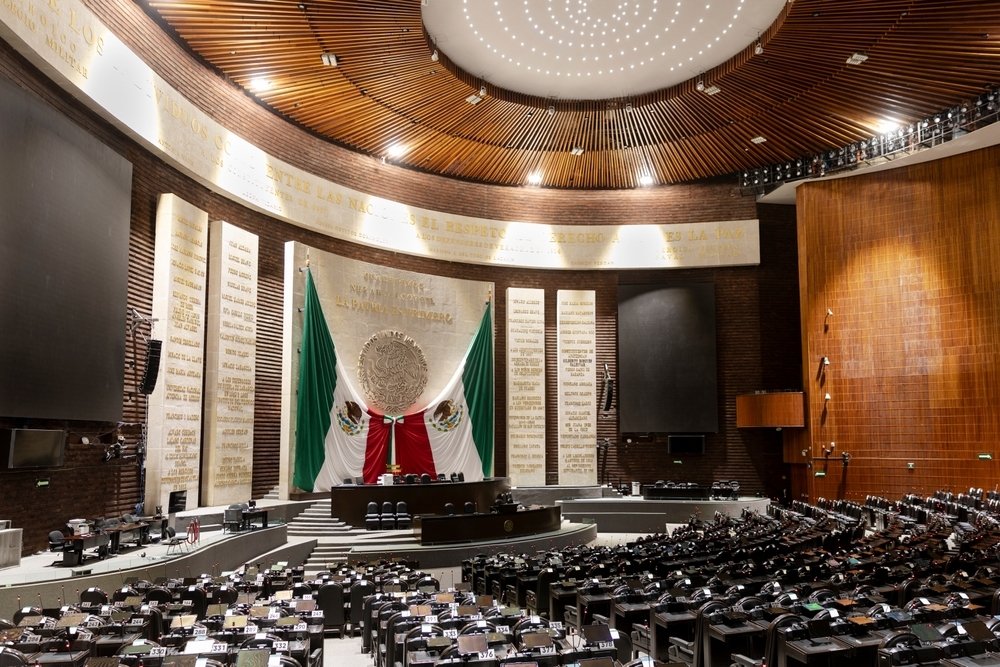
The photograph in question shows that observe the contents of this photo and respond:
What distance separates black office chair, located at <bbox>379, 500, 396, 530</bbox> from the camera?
653 inches

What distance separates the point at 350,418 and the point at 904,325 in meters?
14.1

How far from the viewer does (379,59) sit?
17.4 metres

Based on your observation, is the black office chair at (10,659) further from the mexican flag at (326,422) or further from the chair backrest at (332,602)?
the mexican flag at (326,422)

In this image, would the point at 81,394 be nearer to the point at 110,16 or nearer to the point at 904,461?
the point at 110,16

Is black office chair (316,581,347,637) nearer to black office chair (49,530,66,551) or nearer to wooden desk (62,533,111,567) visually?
wooden desk (62,533,111,567)

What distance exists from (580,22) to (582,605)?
13070 mm

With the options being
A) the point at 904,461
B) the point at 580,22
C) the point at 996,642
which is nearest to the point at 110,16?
the point at 580,22

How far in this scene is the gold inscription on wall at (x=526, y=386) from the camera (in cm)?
2330

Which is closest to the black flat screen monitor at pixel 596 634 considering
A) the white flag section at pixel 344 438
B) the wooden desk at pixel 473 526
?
the wooden desk at pixel 473 526

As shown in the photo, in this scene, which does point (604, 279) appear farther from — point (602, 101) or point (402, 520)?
point (402, 520)

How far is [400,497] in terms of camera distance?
17.3 meters

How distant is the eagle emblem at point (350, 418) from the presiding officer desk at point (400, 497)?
2172 millimetres

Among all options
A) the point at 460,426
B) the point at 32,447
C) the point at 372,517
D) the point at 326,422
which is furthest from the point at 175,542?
the point at 460,426

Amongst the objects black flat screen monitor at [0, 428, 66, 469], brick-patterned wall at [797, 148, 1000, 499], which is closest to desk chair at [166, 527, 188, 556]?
black flat screen monitor at [0, 428, 66, 469]
